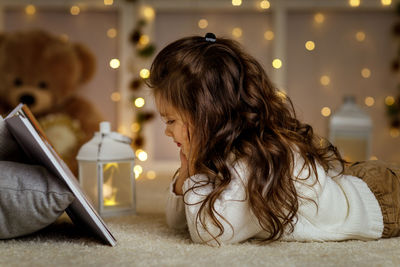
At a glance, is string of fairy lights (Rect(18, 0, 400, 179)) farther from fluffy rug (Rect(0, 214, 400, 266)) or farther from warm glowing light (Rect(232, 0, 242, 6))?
fluffy rug (Rect(0, 214, 400, 266))

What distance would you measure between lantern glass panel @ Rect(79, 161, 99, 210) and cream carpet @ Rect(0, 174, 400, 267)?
0.45 feet

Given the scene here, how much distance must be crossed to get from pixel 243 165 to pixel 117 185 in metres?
0.45

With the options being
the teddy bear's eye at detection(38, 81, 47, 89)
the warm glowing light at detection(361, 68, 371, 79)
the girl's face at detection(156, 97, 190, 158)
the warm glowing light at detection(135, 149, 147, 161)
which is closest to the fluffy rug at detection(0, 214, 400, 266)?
the girl's face at detection(156, 97, 190, 158)

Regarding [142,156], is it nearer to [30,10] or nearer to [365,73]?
[30,10]

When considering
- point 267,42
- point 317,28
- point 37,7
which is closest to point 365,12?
point 317,28

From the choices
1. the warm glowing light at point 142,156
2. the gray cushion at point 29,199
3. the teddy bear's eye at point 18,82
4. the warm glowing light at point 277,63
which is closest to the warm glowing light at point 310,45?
the warm glowing light at point 277,63

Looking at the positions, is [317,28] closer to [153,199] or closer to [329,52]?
[329,52]

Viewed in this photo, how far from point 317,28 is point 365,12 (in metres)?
0.29

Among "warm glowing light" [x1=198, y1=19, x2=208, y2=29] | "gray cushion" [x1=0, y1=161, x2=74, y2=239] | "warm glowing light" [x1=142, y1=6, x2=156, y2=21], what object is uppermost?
"warm glowing light" [x1=142, y1=6, x2=156, y2=21]

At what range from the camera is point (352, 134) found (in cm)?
236

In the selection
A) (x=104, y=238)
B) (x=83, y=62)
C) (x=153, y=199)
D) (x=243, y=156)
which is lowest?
(x=153, y=199)

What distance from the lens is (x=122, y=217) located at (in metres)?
1.24

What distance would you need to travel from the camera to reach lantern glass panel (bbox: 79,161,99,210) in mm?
1217

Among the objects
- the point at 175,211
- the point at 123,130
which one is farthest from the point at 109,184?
the point at 123,130
